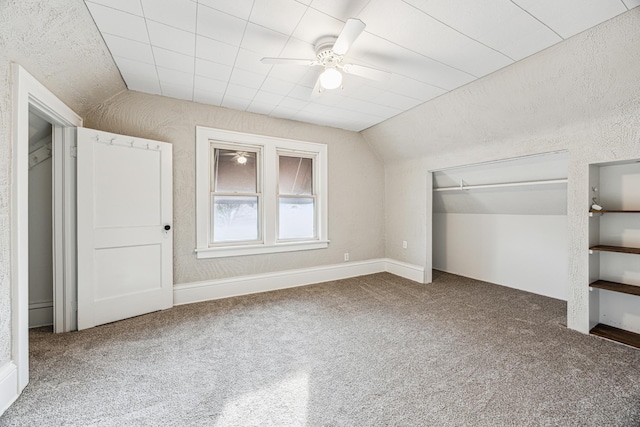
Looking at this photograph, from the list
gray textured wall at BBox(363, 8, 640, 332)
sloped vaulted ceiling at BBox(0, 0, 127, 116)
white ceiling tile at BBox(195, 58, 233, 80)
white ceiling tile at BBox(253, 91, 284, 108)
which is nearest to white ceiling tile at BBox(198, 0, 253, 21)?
white ceiling tile at BBox(195, 58, 233, 80)

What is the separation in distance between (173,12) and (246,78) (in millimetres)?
897

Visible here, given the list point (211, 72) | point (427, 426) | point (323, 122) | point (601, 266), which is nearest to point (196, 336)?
point (427, 426)

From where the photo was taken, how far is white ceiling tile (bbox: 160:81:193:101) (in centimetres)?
279

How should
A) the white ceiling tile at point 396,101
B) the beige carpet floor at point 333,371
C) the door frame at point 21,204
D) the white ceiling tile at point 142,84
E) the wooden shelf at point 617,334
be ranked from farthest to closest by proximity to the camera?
the white ceiling tile at point 396,101 → the white ceiling tile at point 142,84 → the wooden shelf at point 617,334 → the door frame at point 21,204 → the beige carpet floor at point 333,371

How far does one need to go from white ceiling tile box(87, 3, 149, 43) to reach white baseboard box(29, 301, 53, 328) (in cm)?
260

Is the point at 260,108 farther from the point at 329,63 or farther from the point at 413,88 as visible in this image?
the point at 413,88

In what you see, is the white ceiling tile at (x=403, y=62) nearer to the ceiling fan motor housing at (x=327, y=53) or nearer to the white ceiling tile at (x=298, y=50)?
the ceiling fan motor housing at (x=327, y=53)

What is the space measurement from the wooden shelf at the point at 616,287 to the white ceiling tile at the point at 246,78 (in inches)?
146

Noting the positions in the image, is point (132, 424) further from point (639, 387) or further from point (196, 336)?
point (639, 387)

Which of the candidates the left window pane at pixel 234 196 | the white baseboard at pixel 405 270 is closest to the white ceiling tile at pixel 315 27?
the left window pane at pixel 234 196

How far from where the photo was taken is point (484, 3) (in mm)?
1655

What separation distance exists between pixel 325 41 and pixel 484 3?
1071 mm

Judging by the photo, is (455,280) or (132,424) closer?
(132,424)

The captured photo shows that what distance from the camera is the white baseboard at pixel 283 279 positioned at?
125 inches
